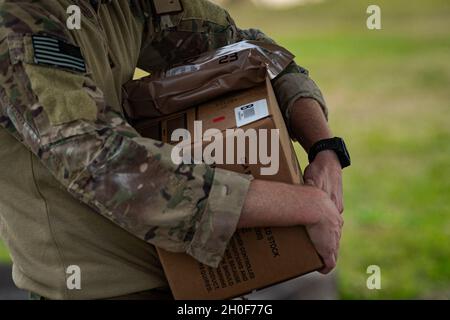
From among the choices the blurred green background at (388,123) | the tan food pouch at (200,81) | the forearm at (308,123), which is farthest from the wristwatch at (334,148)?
the blurred green background at (388,123)

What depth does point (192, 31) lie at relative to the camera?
71.3 inches

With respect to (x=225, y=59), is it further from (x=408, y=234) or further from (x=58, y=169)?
(x=408, y=234)

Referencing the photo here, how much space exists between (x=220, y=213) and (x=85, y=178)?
0.27 meters

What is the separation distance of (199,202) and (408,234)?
3.87m

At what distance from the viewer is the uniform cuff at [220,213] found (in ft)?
4.42

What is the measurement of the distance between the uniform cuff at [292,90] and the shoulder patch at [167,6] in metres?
0.31

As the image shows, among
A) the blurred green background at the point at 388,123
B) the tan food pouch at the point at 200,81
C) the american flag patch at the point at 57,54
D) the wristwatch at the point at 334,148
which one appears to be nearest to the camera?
the american flag patch at the point at 57,54

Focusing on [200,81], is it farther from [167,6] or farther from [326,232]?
[326,232]

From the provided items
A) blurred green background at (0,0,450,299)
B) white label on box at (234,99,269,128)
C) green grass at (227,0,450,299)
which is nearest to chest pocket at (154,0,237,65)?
white label on box at (234,99,269,128)

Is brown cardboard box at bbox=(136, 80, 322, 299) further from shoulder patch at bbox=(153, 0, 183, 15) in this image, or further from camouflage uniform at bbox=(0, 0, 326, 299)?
shoulder patch at bbox=(153, 0, 183, 15)

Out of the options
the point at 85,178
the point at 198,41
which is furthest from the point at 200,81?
the point at 85,178

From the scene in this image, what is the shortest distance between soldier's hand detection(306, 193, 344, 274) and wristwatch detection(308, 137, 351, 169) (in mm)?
240

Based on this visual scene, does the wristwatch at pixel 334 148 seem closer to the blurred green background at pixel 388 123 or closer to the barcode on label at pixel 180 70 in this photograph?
the barcode on label at pixel 180 70
